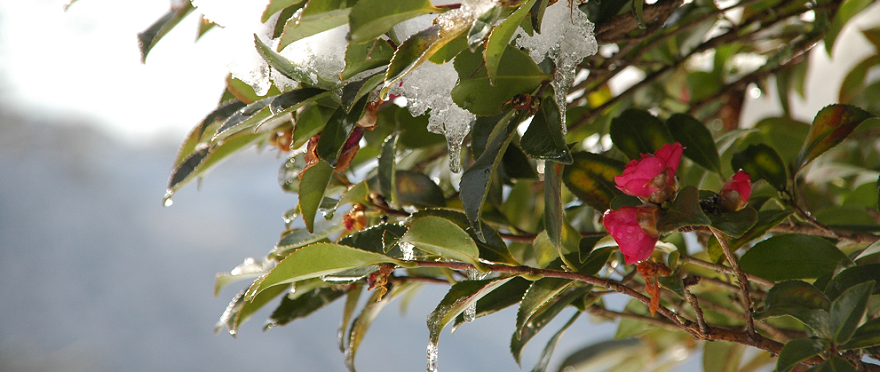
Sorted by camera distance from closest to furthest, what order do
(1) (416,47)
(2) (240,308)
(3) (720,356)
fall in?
(1) (416,47) → (2) (240,308) → (3) (720,356)

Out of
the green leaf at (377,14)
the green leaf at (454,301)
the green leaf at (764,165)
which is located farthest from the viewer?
the green leaf at (764,165)

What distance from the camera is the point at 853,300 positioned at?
34 centimetres

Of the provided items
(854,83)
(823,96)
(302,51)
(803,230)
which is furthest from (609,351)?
(823,96)

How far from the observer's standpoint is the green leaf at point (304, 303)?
0.54 meters

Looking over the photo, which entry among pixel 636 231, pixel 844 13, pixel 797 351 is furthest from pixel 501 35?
pixel 844 13

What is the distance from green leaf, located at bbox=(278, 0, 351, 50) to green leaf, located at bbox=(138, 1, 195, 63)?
0.18 meters

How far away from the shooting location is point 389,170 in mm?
484

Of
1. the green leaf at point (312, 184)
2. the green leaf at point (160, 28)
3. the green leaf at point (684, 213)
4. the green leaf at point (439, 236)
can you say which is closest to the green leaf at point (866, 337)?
the green leaf at point (684, 213)

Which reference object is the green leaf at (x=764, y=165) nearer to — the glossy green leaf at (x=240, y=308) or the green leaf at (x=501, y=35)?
the green leaf at (x=501, y=35)

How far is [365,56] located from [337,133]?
0.05m

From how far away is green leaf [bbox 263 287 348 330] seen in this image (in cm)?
54

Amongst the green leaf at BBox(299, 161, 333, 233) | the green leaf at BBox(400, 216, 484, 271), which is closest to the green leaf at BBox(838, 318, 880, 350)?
the green leaf at BBox(400, 216, 484, 271)

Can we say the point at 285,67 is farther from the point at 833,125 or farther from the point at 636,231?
the point at 833,125

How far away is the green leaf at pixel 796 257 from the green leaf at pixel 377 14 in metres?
0.32
